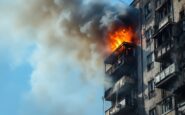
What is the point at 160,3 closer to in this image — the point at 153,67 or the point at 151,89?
the point at 153,67

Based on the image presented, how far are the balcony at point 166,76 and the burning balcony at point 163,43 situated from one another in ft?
7.18

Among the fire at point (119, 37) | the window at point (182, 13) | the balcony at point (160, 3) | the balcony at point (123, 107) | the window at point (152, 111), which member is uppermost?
the fire at point (119, 37)

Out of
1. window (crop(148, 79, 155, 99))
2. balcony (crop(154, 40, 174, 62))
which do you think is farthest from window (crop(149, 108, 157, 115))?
balcony (crop(154, 40, 174, 62))

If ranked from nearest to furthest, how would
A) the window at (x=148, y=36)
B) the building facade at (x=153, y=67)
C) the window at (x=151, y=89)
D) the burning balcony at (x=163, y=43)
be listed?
1. the building facade at (x=153, y=67)
2. the burning balcony at (x=163, y=43)
3. the window at (x=151, y=89)
4. the window at (x=148, y=36)

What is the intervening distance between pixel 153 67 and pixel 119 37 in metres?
11.6

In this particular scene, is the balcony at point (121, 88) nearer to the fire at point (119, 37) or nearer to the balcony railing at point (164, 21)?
the fire at point (119, 37)

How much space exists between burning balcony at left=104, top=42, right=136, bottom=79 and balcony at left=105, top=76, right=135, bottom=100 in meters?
1.64

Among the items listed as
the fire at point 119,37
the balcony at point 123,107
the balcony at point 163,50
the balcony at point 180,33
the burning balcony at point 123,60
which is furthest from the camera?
the fire at point 119,37

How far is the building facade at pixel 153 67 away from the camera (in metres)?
60.6

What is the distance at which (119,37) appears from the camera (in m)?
77.4

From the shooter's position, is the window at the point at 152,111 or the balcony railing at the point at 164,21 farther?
the window at the point at 152,111

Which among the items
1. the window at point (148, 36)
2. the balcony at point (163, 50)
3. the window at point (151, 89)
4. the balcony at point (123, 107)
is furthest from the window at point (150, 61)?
the balcony at point (123, 107)

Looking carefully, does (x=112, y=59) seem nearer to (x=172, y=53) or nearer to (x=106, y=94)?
(x=106, y=94)

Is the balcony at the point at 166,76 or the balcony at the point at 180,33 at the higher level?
the balcony at the point at 180,33
